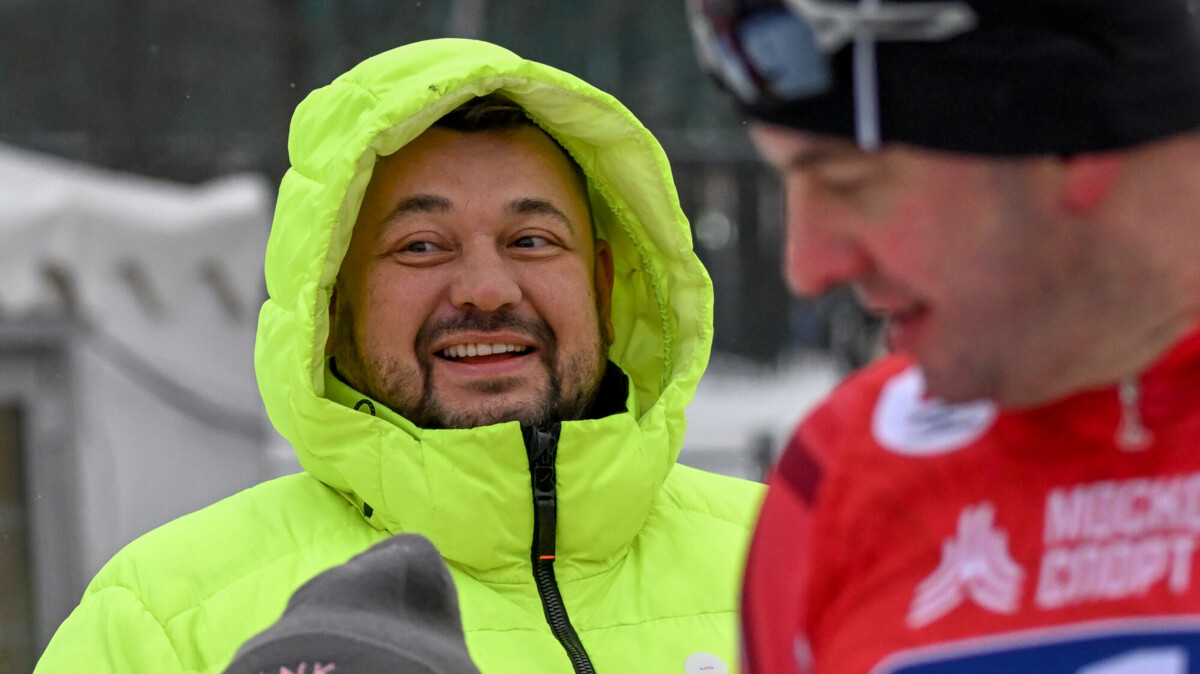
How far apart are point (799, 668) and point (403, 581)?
0.96 ft

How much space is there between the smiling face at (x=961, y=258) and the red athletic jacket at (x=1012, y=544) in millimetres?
37

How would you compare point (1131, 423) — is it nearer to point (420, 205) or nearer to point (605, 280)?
point (420, 205)

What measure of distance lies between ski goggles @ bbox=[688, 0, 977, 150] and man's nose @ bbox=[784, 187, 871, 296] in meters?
0.04

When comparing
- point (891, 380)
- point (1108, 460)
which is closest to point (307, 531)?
point (891, 380)

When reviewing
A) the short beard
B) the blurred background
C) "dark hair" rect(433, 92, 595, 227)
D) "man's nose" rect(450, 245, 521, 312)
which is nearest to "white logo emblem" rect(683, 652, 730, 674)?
the short beard

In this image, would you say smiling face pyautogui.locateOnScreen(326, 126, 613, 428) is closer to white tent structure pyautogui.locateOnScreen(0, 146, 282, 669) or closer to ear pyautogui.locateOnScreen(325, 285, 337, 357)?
ear pyautogui.locateOnScreen(325, 285, 337, 357)

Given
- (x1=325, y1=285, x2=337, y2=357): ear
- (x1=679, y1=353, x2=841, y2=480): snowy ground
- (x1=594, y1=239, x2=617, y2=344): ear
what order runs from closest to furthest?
(x1=325, y1=285, x2=337, y2=357): ear, (x1=594, y1=239, x2=617, y2=344): ear, (x1=679, y1=353, x2=841, y2=480): snowy ground

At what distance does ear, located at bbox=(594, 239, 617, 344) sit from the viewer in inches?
68.1

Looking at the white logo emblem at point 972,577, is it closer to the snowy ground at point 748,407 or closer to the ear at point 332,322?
the ear at point 332,322

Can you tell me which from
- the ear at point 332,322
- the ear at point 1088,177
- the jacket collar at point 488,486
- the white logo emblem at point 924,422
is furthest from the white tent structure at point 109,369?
the ear at point 1088,177

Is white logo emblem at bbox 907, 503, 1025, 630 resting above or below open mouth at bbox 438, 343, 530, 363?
above

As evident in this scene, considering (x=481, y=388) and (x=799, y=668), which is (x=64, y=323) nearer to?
(x=481, y=388)

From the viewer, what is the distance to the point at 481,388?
1.48 metres

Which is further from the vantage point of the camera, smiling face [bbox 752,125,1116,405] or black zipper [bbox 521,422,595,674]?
black zipper [bbox 521,422,595,674]
